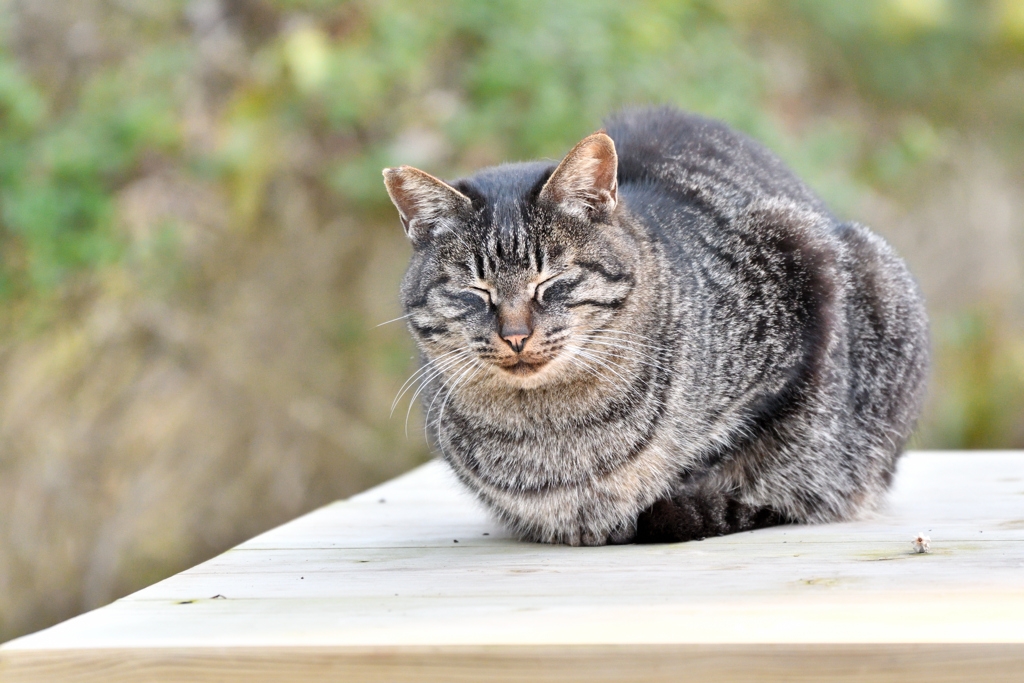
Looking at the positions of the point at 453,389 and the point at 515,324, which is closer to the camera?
the point at 515,324

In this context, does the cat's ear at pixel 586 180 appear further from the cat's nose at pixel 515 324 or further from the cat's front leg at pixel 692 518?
the cat's front leg at pixel 692 518

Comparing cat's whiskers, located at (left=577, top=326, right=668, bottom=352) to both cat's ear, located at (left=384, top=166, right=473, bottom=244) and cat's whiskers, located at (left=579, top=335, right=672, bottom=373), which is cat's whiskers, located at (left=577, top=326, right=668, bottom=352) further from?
cat's ear, located at (left=384, top=166, right=473, bottom=244)

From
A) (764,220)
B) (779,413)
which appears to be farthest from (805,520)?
(764,220)

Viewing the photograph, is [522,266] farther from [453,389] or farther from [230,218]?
[230,218]

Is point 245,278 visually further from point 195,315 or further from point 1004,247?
point 1004,247

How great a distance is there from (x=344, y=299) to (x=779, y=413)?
9.73 feet

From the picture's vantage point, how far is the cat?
1969 millimetres

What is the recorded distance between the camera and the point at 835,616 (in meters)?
1.38

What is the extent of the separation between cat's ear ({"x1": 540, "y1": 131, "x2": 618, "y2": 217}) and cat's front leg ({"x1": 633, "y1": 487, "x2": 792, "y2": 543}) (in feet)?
2.03

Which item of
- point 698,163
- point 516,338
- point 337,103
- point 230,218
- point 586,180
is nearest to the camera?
point 516,338

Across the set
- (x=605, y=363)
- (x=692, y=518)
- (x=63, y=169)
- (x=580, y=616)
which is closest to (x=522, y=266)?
(x=605, y=363)

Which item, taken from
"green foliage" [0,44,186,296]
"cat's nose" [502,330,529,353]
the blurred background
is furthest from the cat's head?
"green foliage" [0,44,186,296]

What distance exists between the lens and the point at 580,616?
1.43m

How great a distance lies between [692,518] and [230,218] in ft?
10.6
